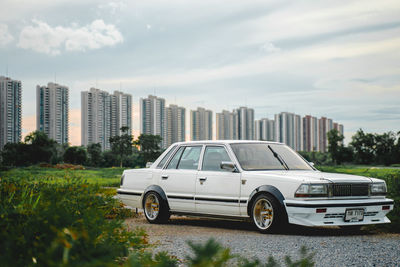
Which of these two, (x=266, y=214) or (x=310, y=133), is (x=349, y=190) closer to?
(x=266, y=214)

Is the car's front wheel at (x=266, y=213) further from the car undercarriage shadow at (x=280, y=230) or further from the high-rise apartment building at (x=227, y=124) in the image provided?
the high-rise apartment building at (x=227, y=124)

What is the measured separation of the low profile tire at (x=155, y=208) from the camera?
35.1 ft

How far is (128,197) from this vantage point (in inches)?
456

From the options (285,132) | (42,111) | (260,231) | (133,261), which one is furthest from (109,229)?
(285,132)

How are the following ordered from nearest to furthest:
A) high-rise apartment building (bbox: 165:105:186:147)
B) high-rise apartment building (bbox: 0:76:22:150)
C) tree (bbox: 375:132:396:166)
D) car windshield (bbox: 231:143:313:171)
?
car windshield (bbox: 231:143:313:171) < tree (bbox: 375:132:396:166) < high-rise apartment building (bbox: 0:76:22:150) < high-rise apartment building (bbox: 165:105:186:147)

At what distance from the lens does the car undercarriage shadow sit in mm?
8973

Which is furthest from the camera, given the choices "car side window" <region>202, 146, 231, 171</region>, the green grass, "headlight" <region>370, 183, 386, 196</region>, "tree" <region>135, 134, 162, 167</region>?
"tree" <region>135, 134, 162, 167</region>

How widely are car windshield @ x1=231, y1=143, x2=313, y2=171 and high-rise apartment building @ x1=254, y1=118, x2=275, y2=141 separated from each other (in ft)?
345

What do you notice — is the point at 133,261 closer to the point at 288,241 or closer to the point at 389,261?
the point at 389,261

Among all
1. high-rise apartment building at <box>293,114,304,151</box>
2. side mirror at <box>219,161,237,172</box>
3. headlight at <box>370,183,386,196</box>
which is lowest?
headlight at <box>370,183,386,196</box>

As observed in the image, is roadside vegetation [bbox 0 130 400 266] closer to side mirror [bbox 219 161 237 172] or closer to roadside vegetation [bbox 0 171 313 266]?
roadside vegetation [bbox 0 171 313 266]

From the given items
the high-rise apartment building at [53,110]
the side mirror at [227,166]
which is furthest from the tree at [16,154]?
the side mirror at [227,166]

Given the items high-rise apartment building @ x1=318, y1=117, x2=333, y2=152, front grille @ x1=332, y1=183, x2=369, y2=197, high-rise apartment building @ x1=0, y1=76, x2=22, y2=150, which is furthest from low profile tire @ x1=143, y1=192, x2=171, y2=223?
high-rise apartment building @ x1=318, y1=117, x2=333, y2=152

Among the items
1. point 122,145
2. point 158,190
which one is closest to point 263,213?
point 158,190
